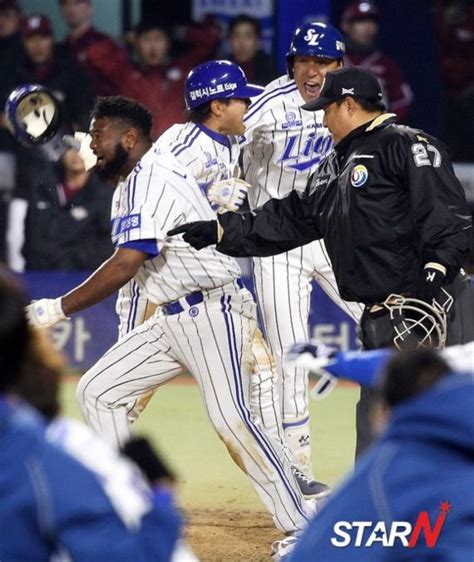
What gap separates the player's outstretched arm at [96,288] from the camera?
216 inches

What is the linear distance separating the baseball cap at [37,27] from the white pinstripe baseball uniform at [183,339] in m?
5.72

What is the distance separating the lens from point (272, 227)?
5.69m

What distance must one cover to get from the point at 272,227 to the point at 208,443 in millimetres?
2609

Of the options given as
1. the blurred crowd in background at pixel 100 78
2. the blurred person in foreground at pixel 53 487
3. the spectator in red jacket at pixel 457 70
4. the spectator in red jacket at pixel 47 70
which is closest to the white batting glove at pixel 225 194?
the blurred person in foreground at pixel 53 487

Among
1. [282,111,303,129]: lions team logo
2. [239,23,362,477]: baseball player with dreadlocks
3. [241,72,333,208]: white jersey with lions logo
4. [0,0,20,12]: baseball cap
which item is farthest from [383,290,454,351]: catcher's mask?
[0,0,20,12]: baseball cap

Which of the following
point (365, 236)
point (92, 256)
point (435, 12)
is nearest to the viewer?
point (365, 236)

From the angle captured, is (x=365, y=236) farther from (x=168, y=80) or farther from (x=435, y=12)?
(x=435, y=12)

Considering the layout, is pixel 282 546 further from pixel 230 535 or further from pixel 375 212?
pixel 375 212

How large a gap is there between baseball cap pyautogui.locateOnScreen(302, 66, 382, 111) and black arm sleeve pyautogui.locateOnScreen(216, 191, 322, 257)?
41 cm

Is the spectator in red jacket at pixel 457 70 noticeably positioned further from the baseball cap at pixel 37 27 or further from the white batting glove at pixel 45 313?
the white batting glove at pixel 45 313

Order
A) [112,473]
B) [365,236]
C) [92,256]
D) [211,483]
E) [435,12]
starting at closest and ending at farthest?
[112,473], [365,236], [211,483], [92,256], [435,12]

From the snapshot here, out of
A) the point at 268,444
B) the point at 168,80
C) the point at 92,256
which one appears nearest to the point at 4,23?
the point at 168,80

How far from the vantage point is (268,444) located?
5500 mm

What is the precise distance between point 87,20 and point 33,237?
6.29ft
